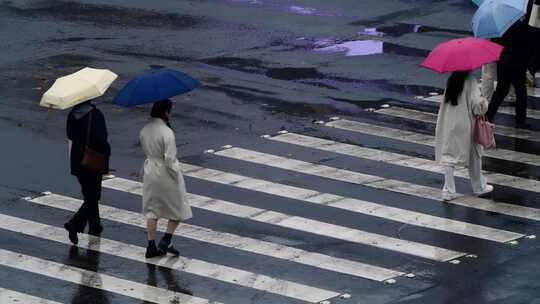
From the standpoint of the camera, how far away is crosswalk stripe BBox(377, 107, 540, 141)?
1823 centimetres

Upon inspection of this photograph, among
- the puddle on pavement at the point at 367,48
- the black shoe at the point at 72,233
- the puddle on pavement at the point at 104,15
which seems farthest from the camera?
the puddle on pavement at the point at 104,15

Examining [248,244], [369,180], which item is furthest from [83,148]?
[369,180]

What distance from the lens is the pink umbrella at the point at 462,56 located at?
14.8 metres

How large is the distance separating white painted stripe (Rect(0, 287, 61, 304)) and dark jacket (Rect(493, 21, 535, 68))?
28.3ft

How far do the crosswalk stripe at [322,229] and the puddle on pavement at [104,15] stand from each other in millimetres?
10236

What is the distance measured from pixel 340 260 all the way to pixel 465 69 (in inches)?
117

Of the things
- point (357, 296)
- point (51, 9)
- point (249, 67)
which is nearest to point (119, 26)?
point (51, 9)

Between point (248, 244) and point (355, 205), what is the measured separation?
5.91ft

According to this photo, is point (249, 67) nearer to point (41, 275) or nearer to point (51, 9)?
point (51, 9)

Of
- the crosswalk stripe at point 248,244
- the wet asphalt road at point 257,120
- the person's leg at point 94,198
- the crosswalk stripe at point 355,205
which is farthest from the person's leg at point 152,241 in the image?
the crosswalk stripe at point 355,205

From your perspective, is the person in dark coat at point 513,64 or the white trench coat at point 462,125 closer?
the white trench coat at point 462,125

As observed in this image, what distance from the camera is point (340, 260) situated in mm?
13242

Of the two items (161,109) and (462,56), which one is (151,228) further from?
(462,56)

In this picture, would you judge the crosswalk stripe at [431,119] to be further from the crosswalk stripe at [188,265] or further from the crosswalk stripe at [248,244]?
the crosswalk stripe at [188,265]
